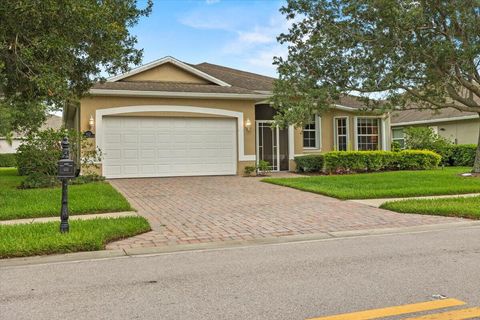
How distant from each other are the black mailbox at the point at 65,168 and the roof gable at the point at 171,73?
1326cm

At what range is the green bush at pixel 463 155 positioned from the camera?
23.5m

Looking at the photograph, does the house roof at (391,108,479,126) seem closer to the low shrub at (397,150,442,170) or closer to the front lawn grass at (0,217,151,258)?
the low shrub at (397,150,442,170)

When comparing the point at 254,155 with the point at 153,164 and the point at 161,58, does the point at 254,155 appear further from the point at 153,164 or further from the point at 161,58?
the point at 161,58

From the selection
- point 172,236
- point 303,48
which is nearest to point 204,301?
point 172,236

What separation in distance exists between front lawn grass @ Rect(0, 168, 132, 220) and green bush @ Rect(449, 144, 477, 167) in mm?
18452

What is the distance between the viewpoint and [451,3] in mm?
14203

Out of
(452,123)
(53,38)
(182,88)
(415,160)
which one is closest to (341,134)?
(415,160)

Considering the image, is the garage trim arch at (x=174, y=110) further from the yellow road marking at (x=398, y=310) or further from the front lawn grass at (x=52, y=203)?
the yellow road marking at (x=398, y=310)

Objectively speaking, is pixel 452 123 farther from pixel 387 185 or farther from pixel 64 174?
pixel 64 174

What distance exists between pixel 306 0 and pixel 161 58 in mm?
7287

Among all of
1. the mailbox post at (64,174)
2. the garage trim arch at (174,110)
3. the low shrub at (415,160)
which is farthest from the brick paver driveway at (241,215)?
the low shrub at (415,160)

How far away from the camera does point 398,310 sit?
13.6 feet

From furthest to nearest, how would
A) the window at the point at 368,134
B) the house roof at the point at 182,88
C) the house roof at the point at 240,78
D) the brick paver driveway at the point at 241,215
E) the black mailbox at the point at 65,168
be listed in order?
the window at the point at 368,134 < the house roof at the point at 240,78 < the house roof at the point at 182,88 < the brick paver driveway at the point at 241,215 < the black mailbox at the point at 65,168

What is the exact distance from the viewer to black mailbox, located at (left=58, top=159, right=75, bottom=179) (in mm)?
7164
